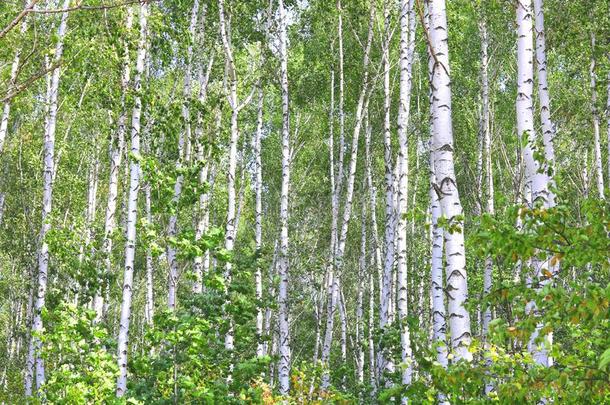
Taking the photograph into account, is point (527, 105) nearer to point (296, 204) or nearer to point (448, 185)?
point (448, 185)

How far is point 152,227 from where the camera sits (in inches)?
353

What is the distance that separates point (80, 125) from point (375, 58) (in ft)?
34.0

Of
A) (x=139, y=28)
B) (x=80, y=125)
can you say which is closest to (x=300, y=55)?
(x=80, y=125)

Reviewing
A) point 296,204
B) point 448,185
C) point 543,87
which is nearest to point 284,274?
point 543,87

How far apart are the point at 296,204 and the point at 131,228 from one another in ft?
55.4

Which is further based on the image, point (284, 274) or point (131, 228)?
point (284, 274)

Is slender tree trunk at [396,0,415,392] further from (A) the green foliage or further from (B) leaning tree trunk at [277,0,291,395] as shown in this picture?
(A) the green foliage

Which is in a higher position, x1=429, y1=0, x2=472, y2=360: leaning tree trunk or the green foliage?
x1=429, y1=0, x2=472, y2=360: leaning tree trunk

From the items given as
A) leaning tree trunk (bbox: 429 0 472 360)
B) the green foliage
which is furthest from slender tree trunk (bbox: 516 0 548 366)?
the green foliage

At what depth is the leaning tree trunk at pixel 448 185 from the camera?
188 inches

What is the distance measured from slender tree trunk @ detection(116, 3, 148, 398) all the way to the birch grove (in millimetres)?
39

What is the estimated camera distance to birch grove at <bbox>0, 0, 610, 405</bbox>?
12.8 ft

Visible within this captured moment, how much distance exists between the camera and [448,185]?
496 centimetres

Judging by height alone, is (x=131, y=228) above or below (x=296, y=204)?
below
